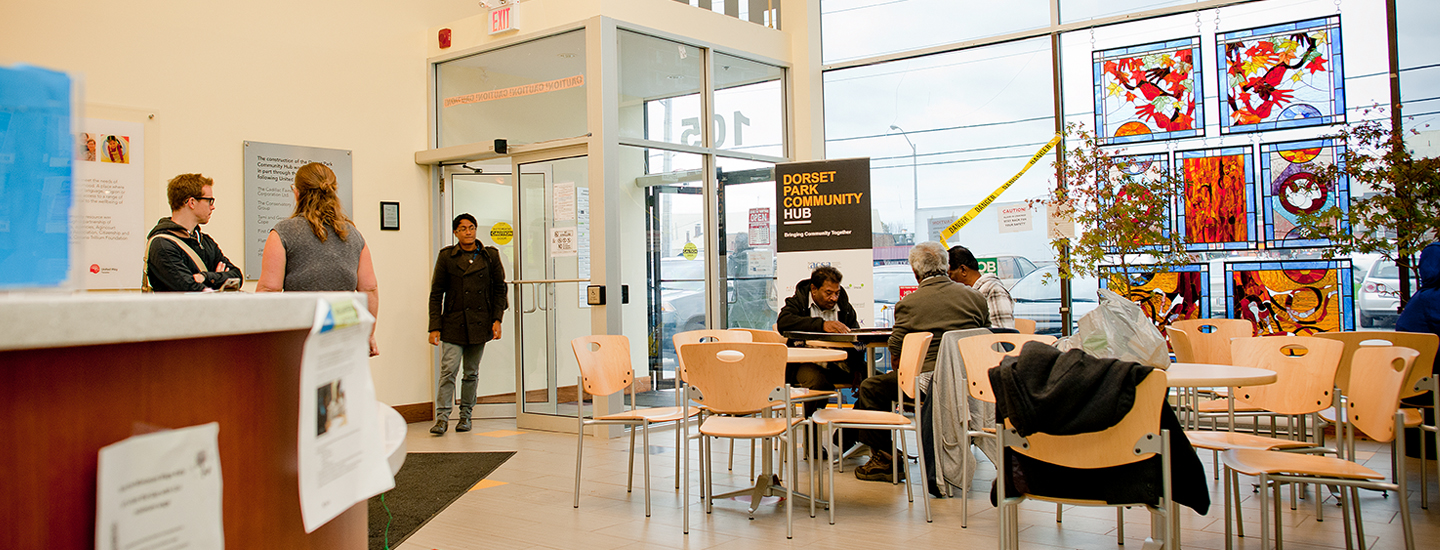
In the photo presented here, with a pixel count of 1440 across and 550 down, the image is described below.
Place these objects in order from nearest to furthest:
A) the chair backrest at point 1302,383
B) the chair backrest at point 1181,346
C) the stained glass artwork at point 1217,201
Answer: the chair backrest at point 1302,383, the chair backrest at point 1181,346, the stained glass artwork at point 1217,201

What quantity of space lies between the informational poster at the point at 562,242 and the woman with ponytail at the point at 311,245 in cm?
299

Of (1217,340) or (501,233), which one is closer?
(1217,340)

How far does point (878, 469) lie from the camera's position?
4871mm

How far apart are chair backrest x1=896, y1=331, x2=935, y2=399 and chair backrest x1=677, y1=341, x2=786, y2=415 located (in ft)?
2.41

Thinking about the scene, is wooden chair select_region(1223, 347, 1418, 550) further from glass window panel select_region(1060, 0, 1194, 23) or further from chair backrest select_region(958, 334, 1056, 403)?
glass window panel select_region(1060, 0, 1194, 23)

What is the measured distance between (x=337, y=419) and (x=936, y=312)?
3.83 m

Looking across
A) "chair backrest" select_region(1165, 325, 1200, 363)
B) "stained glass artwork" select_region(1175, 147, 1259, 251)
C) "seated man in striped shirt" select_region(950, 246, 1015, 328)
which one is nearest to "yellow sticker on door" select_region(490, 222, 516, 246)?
"seated man in striped shirt" select_region(950, 246, 1015, 328)

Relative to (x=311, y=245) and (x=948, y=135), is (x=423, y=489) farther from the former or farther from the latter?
(x=948, y=135)

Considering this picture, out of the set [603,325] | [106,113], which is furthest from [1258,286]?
[106,113]

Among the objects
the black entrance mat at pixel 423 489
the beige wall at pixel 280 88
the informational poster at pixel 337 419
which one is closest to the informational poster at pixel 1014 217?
the black entrance mat at pixel 423 489

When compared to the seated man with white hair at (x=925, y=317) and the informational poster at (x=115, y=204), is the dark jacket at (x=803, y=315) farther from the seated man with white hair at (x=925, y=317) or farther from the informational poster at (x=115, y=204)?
the informational poster at (x=115, y=204)

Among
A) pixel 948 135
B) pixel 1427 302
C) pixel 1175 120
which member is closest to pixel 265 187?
pixel 948 135

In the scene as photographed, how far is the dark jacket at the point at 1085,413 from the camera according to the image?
2.49 m

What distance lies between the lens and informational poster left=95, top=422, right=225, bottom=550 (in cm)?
81
